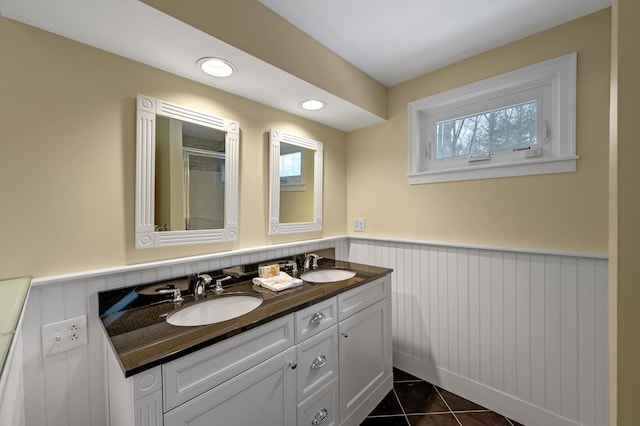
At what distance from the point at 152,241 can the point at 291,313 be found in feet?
2.46

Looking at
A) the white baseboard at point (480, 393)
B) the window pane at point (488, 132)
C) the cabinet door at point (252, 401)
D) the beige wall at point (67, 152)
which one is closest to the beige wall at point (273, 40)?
the beige wall at point (67, 152)

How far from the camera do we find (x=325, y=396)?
4.44 ft

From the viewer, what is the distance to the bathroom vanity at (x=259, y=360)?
84 cm

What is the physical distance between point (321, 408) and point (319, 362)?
0.79 feet

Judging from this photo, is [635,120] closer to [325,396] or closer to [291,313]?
[291,313]

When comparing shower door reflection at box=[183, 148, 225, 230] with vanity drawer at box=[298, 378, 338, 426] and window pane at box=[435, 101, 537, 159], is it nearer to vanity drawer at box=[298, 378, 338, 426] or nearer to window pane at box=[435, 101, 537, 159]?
vanity drawer at box=[298, 378, 338, 426]

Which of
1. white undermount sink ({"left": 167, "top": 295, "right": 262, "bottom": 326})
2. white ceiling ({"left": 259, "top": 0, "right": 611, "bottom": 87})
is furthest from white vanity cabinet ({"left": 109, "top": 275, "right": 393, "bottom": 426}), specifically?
white ceiling ({"left": 259, "top": 0, "right": 611, "bottom": 87})

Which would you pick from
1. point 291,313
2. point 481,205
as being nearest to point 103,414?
point 291,313

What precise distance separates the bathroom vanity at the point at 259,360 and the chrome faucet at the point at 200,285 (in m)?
0.05

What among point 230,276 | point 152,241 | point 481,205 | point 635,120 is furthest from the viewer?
point 481,205

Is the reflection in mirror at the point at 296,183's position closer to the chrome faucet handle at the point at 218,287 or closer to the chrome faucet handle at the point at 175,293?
the chrome faucet handle at the point at 218,287

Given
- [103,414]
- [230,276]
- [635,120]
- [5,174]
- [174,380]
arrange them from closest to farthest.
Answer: [635,120]
[174,380]
[5,174]
[103,414]
[230,276]

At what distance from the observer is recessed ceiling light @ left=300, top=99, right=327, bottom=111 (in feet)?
5.80

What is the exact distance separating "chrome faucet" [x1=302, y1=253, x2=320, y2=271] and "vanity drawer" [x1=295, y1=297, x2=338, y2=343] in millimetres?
552
